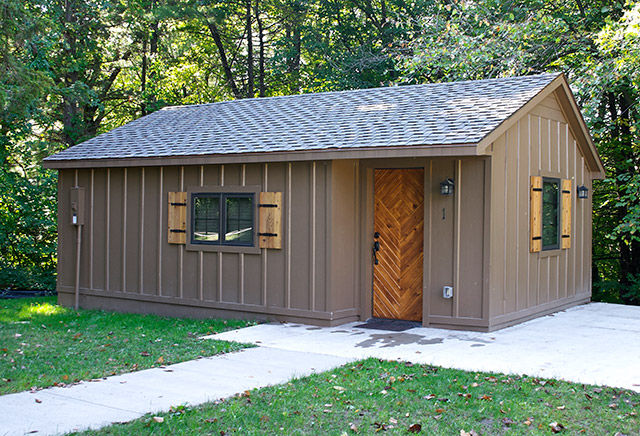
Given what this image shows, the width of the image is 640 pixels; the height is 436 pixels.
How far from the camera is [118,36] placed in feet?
67.8

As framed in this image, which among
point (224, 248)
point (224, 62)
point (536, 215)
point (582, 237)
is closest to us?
point (536, 215)

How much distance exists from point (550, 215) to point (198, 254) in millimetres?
5279

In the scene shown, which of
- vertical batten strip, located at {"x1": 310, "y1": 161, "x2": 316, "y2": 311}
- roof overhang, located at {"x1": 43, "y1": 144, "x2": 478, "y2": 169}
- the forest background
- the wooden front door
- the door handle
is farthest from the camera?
the forest background

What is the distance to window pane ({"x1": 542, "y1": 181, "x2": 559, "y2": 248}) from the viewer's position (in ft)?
33.6

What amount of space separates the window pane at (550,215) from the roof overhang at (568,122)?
1.17 m

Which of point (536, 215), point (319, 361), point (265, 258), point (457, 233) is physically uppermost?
point (536, 215)

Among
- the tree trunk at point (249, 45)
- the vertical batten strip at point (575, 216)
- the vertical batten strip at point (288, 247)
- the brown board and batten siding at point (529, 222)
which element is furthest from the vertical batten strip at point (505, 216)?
the tree trunk at point (249, 45)

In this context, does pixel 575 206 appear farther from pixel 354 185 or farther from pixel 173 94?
pixel 173 94

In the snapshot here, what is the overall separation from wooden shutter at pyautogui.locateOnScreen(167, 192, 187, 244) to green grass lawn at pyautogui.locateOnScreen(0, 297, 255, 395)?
1.22 metres

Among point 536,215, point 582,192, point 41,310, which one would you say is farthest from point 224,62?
point 536,215

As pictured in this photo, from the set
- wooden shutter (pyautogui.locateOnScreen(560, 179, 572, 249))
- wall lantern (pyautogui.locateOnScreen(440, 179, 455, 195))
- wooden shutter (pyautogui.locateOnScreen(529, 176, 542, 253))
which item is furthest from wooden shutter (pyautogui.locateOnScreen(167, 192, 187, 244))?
wooden shutter (pyautogui.locateOnScreen(560, 179, 572, 249))

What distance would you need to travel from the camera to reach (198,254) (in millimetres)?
10359

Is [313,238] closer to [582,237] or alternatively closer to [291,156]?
[291,156]

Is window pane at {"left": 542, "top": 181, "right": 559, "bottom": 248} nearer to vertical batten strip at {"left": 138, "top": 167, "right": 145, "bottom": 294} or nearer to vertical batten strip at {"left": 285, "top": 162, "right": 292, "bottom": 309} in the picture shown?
vertical batten strip at {"left": 285, "top": 162, "right": 292, "bottom": 309}
